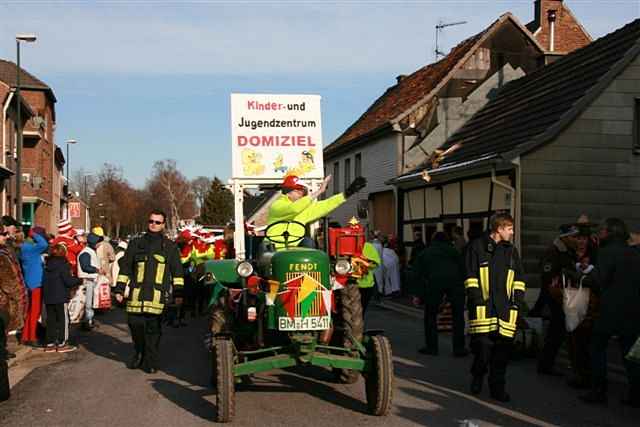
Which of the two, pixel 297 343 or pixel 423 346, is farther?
pixel 423 346

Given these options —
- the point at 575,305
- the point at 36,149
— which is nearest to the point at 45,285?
the point at 575,305

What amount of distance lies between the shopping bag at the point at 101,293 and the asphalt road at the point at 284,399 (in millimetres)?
3527

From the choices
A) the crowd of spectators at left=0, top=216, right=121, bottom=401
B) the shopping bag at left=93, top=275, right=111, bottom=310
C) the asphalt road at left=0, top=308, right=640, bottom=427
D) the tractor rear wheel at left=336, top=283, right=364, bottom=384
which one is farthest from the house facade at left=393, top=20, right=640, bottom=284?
the tractor rear wheel at left=336, top=283, right=364, bottom=384

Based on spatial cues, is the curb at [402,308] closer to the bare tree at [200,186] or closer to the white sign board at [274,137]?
the white sign board at [274,137]

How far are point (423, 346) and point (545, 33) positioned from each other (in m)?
26.2

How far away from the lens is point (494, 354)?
8.23 meters

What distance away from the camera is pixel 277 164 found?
13.4 metres

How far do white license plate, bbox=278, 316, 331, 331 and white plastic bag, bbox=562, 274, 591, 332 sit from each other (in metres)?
3.16

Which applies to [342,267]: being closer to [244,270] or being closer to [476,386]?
[244,270]

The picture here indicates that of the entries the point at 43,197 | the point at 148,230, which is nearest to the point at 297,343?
the point at 148,230

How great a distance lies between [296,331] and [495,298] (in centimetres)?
223

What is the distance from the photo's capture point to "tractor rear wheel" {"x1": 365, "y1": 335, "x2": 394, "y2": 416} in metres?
7.28

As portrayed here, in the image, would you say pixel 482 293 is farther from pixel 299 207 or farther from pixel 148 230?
pixel 148 230

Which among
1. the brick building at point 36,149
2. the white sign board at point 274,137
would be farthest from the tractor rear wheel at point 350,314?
the brick building at point 36,149
